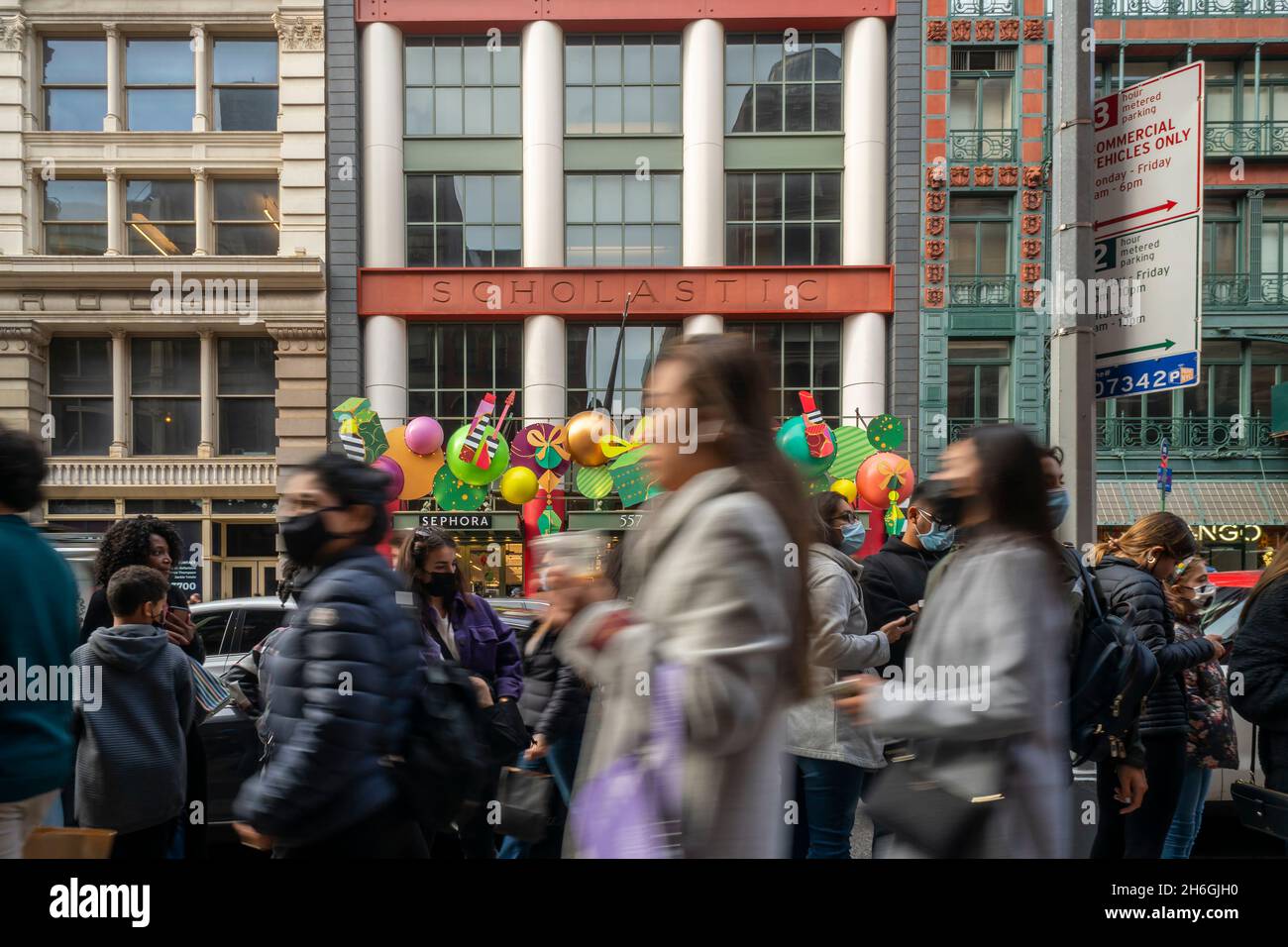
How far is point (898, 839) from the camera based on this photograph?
7.89ft

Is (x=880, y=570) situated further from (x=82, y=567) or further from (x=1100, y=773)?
(x=82, y=567)

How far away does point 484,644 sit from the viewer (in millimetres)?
4828

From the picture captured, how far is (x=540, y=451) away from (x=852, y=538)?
1137 centimetres

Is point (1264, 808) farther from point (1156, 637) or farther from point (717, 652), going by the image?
point (717, 652)

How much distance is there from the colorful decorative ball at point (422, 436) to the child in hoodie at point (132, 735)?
42.5ft

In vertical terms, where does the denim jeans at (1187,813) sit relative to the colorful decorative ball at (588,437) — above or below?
below

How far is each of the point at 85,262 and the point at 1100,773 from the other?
21064 mm

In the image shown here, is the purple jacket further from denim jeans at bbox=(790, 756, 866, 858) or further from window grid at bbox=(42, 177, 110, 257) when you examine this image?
window grid at bbox=(42, 177, 110, 257)

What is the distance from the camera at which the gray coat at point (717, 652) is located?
1.86 meters

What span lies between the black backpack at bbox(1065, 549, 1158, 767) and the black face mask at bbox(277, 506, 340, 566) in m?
2.88

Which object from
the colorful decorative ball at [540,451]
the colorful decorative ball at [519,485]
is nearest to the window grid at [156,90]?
the colorful decorative ball at [540,451]

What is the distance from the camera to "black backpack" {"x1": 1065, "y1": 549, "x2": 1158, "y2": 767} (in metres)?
3.42

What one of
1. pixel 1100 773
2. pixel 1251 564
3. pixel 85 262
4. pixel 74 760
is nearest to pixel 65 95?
pixel 85 262

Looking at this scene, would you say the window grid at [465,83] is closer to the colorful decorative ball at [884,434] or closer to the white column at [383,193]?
the white column at [383,193]
